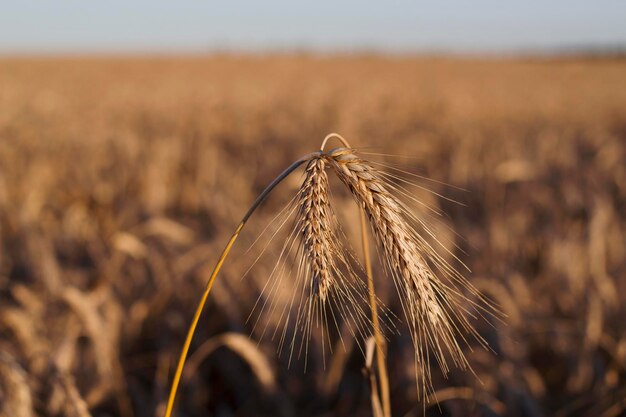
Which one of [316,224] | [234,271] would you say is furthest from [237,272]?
[316,224]

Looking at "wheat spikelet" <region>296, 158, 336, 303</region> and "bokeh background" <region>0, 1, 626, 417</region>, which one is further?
"bokeh background" <region>0, 1, 626, 417</region>

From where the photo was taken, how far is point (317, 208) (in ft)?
2.44

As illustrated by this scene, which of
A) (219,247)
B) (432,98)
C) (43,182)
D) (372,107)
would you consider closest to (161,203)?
(43,182)

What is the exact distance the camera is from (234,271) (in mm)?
2664

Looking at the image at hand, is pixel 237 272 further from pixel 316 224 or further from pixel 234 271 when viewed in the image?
pixel 316 224

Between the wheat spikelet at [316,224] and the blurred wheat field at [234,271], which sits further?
the blurred wheat field at [234,271]

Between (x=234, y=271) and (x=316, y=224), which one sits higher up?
(x=316, y=224)

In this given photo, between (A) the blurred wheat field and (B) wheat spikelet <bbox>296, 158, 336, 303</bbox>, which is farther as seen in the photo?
(A) the blurred wheat field

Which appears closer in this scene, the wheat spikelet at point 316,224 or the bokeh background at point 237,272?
the wheat spikelet at point 316,224

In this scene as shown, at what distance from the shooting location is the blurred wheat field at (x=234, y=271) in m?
2.02

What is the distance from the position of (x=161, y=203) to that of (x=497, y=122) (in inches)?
240

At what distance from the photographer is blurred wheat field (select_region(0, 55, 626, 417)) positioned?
2.02 meters

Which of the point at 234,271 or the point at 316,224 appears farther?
the point at 234,271

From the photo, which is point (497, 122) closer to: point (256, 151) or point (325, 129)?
point (325, 129)
